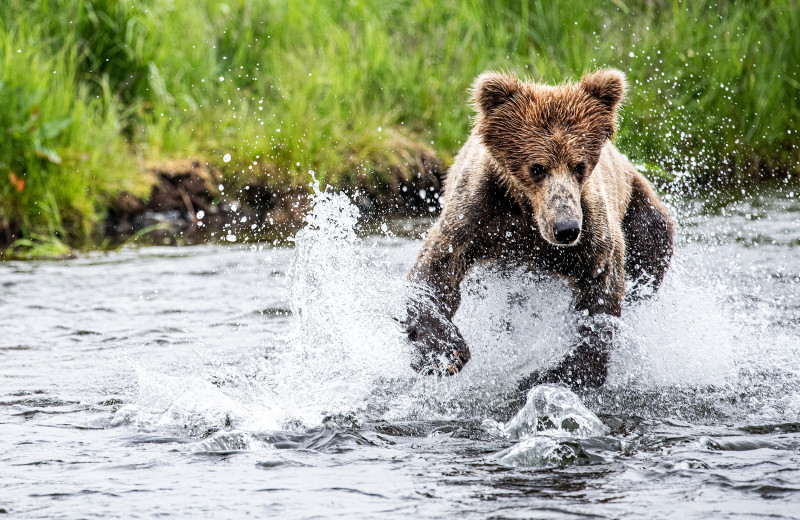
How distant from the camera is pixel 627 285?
561 centimetres

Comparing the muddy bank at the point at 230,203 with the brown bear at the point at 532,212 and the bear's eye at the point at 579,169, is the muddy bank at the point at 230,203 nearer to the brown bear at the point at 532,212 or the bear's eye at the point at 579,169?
the brown bear at the point at 532,212

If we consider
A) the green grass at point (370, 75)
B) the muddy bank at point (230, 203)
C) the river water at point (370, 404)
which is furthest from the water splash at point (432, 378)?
the green grass at point (370, 75)

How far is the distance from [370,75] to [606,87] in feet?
19.6

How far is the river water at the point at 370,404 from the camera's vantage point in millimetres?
3264

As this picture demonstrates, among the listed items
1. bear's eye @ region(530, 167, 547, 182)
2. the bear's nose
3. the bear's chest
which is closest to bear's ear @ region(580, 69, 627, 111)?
bear's eye @ region(530, 167, 547, 182)

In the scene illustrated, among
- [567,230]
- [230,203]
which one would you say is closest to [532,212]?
[567,230]

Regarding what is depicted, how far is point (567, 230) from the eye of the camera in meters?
4.05

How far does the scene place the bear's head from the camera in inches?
168

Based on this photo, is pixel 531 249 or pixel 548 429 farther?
pixel 531 249

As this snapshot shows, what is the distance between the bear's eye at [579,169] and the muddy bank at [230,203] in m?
4.60

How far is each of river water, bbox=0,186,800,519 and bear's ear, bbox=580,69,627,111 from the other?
0.88m

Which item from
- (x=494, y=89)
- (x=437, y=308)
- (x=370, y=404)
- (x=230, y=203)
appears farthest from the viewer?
(x=230, y=203)

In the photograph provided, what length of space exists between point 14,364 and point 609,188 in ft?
9.67

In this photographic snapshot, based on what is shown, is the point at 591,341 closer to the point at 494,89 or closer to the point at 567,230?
the point at 567,230
